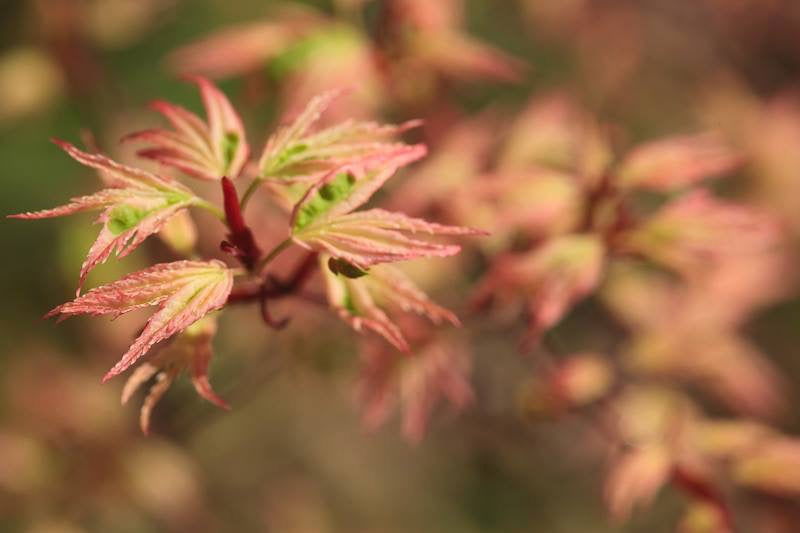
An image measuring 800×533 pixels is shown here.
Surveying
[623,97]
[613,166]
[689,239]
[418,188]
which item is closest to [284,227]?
[418,188]

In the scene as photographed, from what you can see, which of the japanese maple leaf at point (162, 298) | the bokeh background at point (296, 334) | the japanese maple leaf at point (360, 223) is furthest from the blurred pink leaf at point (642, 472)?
the japanese maple leaf at point (162, 298)

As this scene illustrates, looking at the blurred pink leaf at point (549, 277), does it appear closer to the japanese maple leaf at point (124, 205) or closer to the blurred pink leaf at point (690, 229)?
the blurred pink leaf at point (690, 229)

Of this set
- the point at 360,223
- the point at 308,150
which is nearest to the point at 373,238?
the point at 360,223

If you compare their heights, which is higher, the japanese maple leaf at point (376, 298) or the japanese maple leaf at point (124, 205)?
the japanese maple leaf at point (124, 205)

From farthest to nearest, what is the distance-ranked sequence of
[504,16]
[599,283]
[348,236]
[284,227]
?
[504,16] → [599,283] → [284,227] → [348,236]

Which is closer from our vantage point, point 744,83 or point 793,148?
point 793,148

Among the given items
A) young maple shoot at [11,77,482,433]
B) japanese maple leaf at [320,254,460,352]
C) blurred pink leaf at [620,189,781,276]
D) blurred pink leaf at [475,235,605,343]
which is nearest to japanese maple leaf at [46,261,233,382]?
young maple shoot at [11,77,482,433]

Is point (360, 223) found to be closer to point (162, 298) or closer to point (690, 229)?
point (162, 298)

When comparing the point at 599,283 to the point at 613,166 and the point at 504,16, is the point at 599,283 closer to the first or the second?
the point at 613,166
